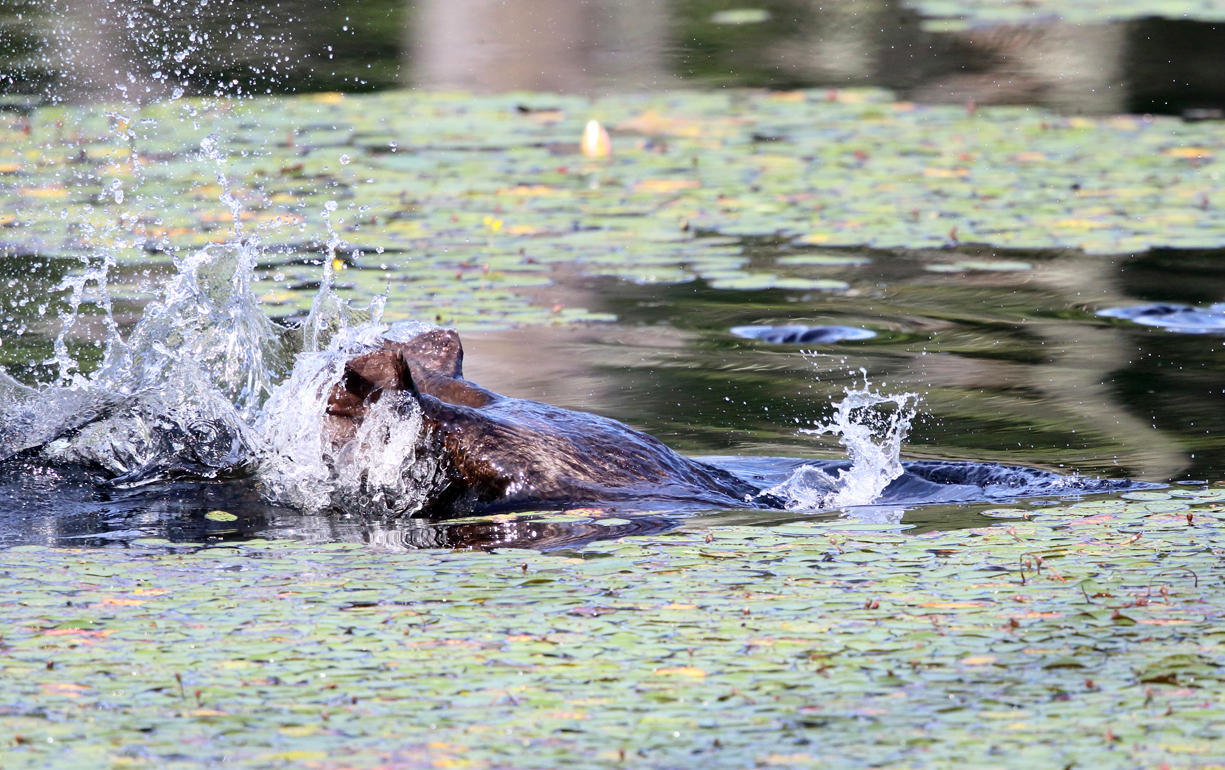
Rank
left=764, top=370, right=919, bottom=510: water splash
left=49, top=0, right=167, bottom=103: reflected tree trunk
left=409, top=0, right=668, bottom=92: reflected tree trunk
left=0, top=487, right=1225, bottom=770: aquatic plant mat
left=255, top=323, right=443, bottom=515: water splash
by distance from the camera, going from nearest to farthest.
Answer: left=0, top=487, right=1225, bottom=770: aquatic plant mat → left=255, top=323, right=443, bottom=515: water splash → left=764, top=370, right=919, bottom=510: water splash → left=49, top=0, right=167, bottom=103: reflected tree trunk → left=409, top=0, right=668, bottom=92: reflected tree trunk

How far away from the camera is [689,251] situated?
10961 mm

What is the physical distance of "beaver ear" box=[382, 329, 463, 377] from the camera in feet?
21.4

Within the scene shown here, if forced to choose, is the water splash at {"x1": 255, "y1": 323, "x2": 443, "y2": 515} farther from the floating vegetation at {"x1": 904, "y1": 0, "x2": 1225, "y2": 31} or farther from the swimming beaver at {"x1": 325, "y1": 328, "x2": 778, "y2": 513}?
the floating vegetation at {"x1": 904, "y1": 0, "x2": 1225, "y2": 31}

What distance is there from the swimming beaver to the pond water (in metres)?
0.23

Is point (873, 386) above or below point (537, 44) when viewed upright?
below

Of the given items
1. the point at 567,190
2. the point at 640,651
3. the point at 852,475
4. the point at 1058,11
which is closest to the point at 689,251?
the point at 567,190

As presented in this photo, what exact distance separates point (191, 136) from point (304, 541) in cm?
984

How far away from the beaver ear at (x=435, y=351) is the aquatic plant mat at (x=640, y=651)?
1.42 meters

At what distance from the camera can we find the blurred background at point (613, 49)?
17219 millimetres

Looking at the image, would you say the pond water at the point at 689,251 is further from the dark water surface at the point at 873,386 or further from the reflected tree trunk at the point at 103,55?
the reflected tree trunk at the point at 103,55

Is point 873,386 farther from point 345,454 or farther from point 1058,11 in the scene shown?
point 1058,11

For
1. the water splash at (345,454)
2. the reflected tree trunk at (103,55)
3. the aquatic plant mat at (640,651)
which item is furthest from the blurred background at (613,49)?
the aquatic plant mat at (640,651)

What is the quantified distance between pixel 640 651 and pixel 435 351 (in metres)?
2.64

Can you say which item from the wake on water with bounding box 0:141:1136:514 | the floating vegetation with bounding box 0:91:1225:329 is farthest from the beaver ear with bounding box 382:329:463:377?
the floating vegetation with bounding box 0:91:1225:329
